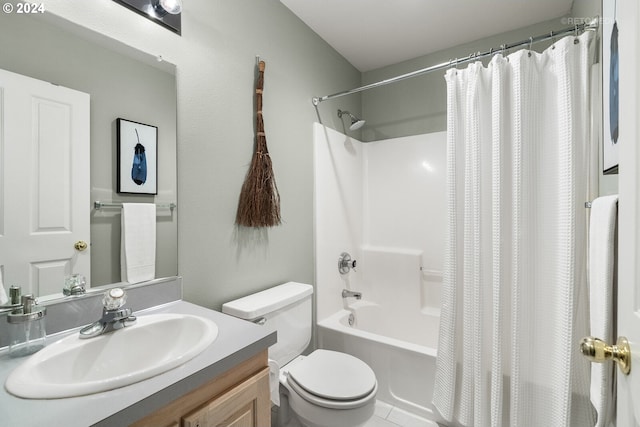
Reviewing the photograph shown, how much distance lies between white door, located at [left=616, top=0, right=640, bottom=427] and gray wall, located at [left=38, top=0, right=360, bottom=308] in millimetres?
1374

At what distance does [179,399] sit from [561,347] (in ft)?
5.13

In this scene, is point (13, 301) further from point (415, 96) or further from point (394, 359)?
point (415, 96)

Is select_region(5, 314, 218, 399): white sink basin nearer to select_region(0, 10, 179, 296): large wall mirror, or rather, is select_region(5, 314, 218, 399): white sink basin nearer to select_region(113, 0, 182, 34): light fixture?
select_region(0, 10, 179, 296): large wall mirror

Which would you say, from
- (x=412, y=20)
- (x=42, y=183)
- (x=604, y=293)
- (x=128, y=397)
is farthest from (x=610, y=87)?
(x=42, y=183)

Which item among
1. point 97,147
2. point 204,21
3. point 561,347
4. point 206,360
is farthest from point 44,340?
point 561,347

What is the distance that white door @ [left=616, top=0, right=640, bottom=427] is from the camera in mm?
508

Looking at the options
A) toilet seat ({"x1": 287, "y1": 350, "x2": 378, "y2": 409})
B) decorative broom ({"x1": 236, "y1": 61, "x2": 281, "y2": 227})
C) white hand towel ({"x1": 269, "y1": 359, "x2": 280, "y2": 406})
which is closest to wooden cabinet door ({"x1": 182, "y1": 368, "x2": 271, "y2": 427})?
white hand towel ({"x1": 269, "y1": 359, "x2": 280, "y2": 406})

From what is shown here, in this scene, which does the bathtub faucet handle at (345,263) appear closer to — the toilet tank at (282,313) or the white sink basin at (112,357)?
the toilet tank at (282,313)

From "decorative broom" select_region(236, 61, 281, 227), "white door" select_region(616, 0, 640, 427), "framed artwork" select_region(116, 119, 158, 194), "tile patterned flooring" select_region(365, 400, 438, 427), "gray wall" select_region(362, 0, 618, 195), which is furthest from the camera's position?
"gray wall" select_region(362, 0, 618, 195)

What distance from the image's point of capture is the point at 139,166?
3.83 ft

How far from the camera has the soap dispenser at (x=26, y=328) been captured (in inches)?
31.8

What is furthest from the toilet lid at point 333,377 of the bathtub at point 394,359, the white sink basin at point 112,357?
the white sink basin at point 112,357

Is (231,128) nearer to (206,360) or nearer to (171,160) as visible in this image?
(171,160)

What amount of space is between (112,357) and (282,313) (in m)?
0.77
